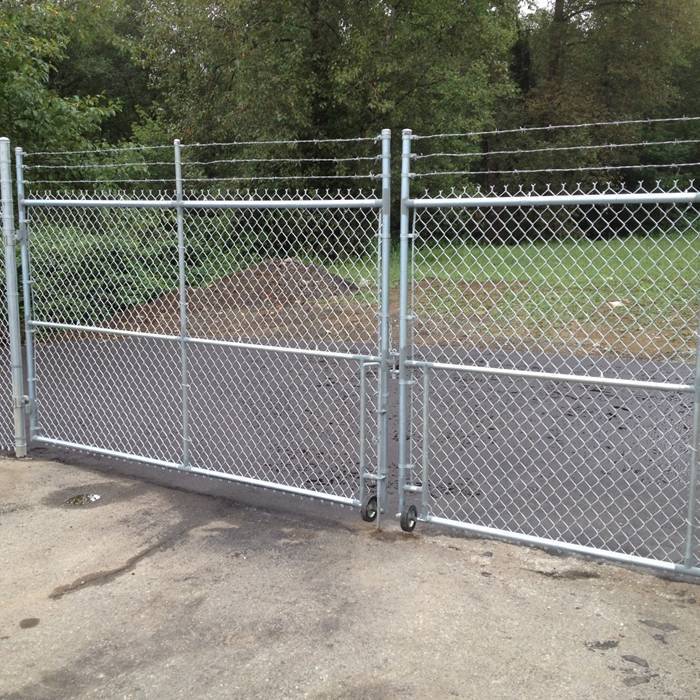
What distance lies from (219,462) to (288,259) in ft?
32.4

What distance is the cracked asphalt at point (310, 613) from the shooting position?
10.5ft

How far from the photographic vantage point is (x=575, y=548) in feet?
13.2

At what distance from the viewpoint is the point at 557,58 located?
2820 cm

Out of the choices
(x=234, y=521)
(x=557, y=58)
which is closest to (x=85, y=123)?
(x=234, y=521)

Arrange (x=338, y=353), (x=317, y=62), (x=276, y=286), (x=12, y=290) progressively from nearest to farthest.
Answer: (x=338, y=353) < (x=12, y=290) < (x=276, y=286) < (x=317, y=62)

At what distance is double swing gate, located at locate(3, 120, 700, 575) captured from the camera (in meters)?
4.55

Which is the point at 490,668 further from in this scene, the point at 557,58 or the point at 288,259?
the point at 557,58

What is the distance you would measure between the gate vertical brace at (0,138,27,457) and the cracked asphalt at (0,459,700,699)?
1114 mm

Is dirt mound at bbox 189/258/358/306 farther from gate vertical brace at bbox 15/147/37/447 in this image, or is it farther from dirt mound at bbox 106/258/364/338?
gate vertical brace at bbox 15/147/37/447

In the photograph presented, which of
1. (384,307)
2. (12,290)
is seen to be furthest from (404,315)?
(12,290)

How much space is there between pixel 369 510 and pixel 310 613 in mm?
1045

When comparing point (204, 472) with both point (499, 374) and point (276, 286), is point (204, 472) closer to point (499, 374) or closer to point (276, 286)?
point (499, 374)

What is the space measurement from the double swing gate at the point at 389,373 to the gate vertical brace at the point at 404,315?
13mm

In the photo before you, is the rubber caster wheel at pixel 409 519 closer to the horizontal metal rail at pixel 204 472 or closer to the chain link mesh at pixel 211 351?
the horizontal metal rail at pixel 204 472
